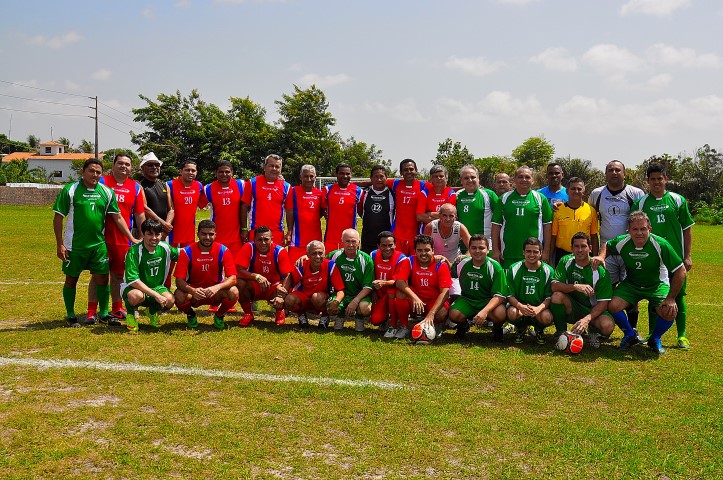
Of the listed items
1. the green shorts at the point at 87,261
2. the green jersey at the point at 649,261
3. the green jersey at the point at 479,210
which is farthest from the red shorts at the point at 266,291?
the green jersey at the point at 649,261

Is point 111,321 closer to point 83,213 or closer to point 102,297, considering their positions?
point 102,297

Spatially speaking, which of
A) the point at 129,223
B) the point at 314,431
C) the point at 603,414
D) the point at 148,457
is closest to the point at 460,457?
the point at 314,431

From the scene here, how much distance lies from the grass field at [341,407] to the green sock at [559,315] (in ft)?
0.83

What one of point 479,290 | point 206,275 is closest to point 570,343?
point 479,290

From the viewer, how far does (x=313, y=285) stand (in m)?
7.52

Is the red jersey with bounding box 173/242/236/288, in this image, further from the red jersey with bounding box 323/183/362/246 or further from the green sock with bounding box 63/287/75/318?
the red jersey with bounding box 323/183/362/246

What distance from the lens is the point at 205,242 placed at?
23.9ft

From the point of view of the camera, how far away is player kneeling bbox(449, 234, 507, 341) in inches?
268

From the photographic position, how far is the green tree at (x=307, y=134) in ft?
158

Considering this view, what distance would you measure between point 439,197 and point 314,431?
483 cm

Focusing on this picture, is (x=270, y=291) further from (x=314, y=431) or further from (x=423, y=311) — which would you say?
(x=314, y=431)

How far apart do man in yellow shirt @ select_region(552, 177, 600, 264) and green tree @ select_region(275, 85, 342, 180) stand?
40.8 m

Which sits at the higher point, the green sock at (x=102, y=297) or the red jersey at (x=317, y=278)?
the red jersey at (x=317, y=278)

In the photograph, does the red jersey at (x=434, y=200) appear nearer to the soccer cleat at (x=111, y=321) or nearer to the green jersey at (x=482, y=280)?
the green jersey at (x=482, y=280)
